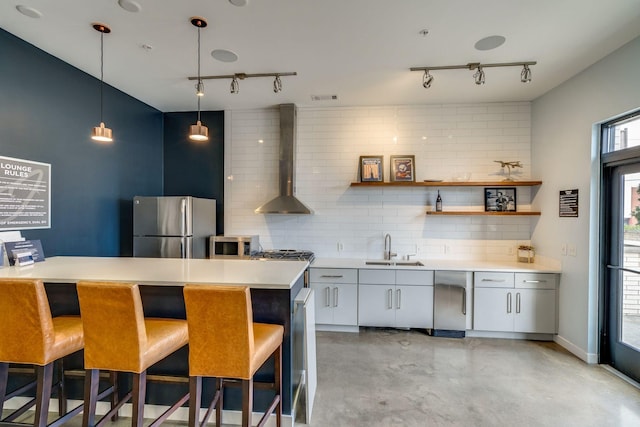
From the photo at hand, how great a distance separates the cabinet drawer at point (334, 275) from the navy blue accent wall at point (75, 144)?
2469 mm

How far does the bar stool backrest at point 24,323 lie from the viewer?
5.19ft

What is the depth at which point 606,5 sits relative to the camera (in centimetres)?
212

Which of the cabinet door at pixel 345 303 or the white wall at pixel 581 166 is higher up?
the white wall at pixel 581 166

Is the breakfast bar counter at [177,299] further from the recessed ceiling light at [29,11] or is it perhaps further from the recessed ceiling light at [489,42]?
the recessed ceiling light at [489,42]

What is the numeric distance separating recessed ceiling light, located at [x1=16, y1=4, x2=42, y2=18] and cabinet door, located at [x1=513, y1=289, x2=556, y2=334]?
16.8ft

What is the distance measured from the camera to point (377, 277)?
12.0ft

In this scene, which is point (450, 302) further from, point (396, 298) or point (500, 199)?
point (500, 199)

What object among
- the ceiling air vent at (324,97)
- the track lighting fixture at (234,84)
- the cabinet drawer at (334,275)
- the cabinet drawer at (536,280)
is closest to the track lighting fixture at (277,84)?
the track lighting fixture at (234,84)

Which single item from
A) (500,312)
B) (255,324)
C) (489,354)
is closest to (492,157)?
(500,312)

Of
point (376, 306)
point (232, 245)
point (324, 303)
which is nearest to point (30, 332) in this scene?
point (232, 245)

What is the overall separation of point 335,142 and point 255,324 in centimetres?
296

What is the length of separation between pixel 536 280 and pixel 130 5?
4.61 m

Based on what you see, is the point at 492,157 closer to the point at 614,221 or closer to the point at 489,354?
the point at 614,221

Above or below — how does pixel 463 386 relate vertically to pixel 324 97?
below
